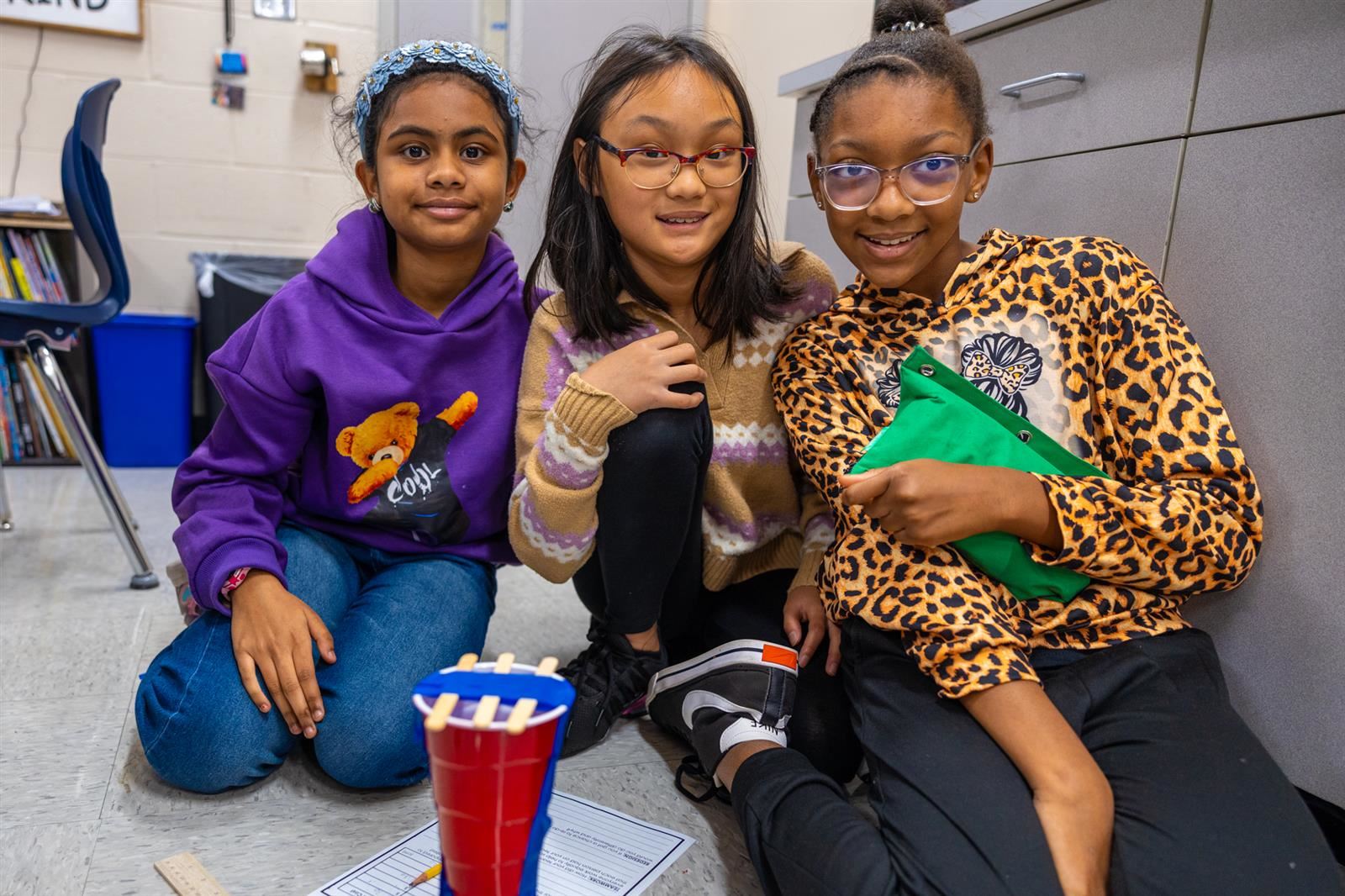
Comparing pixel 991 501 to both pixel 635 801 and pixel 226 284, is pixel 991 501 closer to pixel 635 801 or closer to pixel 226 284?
pixel 635 801

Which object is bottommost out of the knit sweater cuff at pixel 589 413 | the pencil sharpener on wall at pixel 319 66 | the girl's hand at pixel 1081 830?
the girl's hand at pixel 1081 830

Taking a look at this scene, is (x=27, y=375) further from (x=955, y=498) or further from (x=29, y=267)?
(x=955, y=498)

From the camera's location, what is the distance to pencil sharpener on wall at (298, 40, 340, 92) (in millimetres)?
2744

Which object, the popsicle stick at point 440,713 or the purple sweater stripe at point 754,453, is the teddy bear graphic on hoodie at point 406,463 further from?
the popsicle stick at point 440,713

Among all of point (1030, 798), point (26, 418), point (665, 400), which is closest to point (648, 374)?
point (665, 400)

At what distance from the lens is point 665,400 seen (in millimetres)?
944

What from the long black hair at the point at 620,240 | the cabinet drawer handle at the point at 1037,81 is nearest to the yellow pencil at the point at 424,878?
the long black hair at the point at 620,240

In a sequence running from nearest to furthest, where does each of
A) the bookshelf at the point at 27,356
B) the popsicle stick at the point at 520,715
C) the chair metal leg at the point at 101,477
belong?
the popsicle stick at the point at 520,715 → the chair metal leg at the point at 101,477 → the bookshelf at the point at 27,356

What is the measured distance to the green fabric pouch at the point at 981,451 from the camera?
2.70 ft

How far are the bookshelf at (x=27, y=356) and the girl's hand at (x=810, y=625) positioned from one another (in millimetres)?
2218

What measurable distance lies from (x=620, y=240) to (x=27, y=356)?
6.92 feet

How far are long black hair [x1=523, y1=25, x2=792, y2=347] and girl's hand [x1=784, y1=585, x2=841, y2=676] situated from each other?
0.32 meters

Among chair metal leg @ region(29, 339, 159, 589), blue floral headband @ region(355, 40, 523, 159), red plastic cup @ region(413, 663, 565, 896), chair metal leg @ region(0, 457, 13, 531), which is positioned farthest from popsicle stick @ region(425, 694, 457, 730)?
chair metal leg @ region(0, 457, 13, 531)

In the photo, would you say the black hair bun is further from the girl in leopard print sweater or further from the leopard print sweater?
the leopard print sweater
